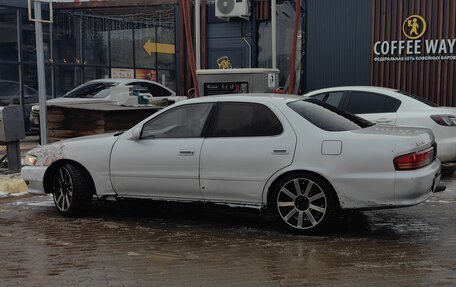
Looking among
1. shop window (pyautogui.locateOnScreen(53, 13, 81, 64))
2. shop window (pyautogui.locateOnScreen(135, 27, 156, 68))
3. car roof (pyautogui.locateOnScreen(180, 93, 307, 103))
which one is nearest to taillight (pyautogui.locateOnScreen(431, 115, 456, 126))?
car roof (pyautogui.locateOnScreen(180, 93, 307, 103))

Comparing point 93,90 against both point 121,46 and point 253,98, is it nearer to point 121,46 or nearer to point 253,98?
point 121,46

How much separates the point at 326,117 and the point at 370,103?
11.3ft

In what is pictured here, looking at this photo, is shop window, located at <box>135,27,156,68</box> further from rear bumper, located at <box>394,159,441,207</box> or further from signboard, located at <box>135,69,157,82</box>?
rear bumper, located at <box>394,159,441,207</box>

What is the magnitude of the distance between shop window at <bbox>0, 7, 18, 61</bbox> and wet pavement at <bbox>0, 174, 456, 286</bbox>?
399 inches

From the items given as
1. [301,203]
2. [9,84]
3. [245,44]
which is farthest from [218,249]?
[9,84]

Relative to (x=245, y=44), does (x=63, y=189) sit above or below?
below

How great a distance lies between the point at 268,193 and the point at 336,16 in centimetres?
971

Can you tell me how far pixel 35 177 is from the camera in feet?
23.0

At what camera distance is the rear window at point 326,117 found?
5926 millimetres

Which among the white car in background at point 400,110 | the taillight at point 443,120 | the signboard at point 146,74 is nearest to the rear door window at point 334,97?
the white car in background at point 400,110

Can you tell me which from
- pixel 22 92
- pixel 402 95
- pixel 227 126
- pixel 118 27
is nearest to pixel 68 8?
pixel 118 27

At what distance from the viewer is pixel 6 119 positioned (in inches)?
376

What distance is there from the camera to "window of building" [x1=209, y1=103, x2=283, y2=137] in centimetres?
600

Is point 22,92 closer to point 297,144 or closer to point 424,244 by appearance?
point 297,144
